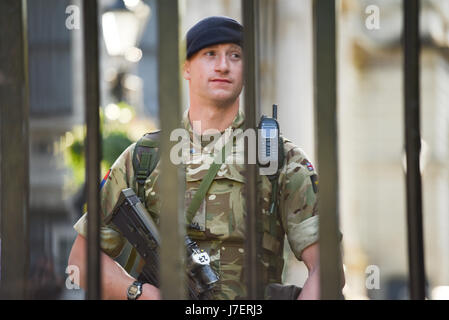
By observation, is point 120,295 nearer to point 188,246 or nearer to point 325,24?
point 188,246

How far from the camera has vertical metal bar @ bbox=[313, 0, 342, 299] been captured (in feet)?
5.69

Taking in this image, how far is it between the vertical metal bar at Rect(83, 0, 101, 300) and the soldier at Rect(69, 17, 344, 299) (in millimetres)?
467

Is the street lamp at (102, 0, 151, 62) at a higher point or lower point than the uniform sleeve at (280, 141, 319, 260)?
higher

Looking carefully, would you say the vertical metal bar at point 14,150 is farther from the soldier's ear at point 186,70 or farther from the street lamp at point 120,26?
the street lamp at point 120,26

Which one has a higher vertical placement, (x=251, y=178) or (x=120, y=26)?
(x=120, y=26)

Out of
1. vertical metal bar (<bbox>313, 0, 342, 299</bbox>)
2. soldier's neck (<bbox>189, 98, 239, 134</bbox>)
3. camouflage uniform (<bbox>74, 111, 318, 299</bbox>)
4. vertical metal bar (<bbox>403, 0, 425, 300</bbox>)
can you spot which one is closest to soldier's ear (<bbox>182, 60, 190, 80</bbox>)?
soldier's neck (<bbox>189, 98, 239, 134</bbox>)

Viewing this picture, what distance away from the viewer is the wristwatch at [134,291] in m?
2.26

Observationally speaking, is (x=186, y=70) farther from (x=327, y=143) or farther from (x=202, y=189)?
(x=327, y=143)

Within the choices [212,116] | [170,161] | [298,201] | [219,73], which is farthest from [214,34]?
[170,161]

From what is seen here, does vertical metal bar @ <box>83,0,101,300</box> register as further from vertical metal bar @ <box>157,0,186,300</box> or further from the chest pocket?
the chest pocket

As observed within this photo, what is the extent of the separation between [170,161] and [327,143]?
370 mm

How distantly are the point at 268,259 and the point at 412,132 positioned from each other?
0.78m

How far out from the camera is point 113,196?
8.02 feet

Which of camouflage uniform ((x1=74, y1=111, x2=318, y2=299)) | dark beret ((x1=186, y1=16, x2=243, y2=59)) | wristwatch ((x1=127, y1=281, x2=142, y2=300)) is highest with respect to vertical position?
dark beret ((x1=186, y1=16, x2=243, y2=59))
